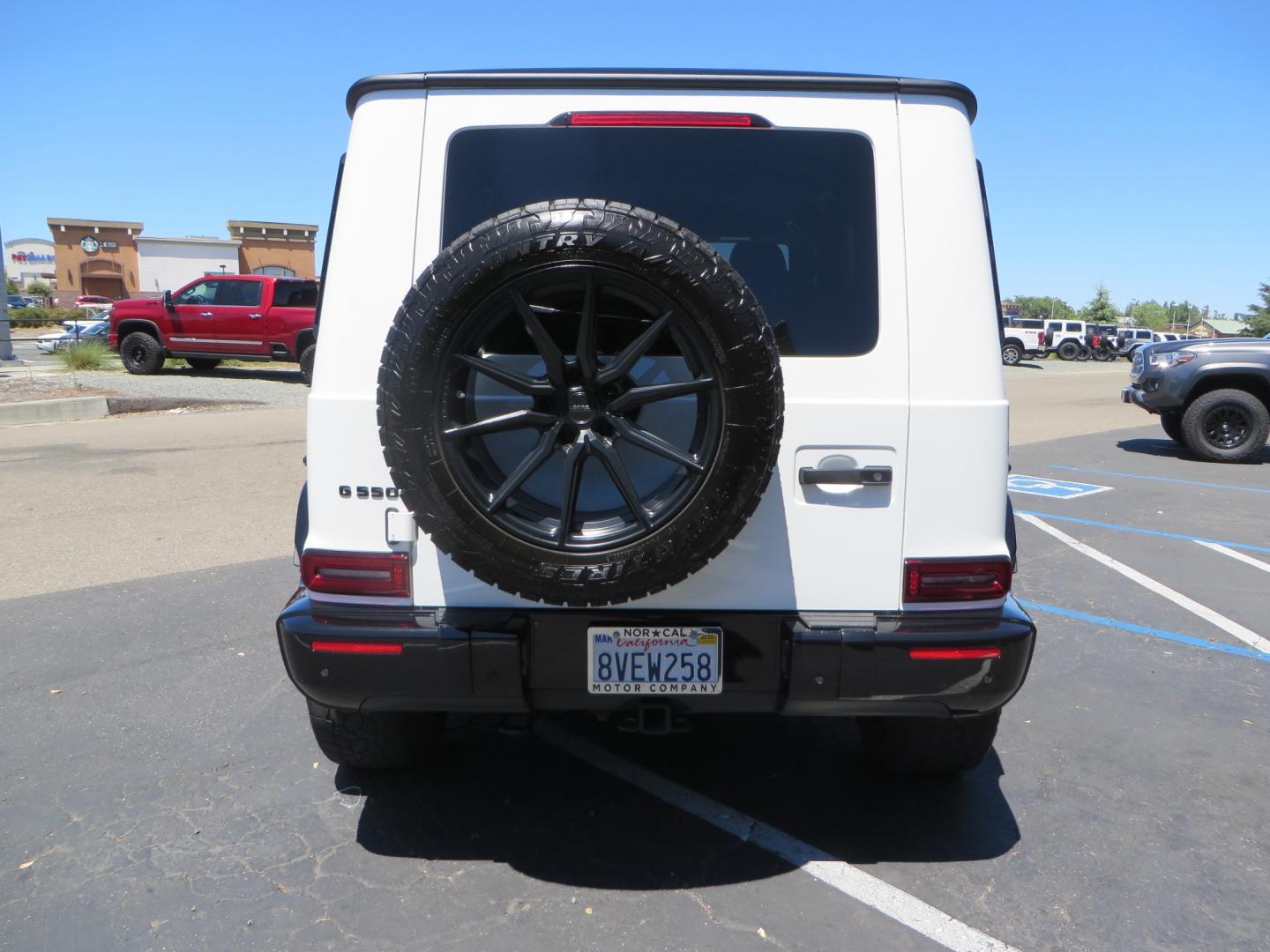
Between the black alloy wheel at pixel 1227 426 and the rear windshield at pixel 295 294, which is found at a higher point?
the rear windshield at pixel 295 294

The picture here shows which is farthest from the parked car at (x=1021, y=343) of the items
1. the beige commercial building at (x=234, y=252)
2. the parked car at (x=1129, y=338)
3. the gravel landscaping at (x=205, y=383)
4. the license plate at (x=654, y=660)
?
the license plate at (x=654, y=660)

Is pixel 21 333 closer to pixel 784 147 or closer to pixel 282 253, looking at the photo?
pixel 282 253

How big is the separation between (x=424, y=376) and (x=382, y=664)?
0.83 meters

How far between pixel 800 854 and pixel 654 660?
86cm

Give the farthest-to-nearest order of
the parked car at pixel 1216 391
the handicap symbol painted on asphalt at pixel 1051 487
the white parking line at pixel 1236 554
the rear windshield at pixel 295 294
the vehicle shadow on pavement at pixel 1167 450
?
the rear windshield at pixel 295 294 → the vehicle shadow on pavement at pixel 1167 450 → the parked car at pixel 1216 391 → the handicap symbol painted on asphalt at pixel 1051 487 → the white parking line at pixel 1236 554

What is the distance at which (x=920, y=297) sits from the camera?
9.08ft

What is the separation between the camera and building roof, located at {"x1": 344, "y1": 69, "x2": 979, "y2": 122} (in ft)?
9.09

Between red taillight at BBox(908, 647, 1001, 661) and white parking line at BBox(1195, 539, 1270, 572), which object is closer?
red taillight at BBox(908, 647, 1001, 661)

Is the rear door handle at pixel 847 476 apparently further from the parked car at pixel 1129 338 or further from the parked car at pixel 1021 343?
the parked car at pixel 1129 338

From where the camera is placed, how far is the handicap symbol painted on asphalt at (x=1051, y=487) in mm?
9695

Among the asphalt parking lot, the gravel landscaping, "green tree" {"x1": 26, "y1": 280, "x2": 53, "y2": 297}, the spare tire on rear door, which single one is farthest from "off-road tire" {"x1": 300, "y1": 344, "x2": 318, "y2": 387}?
"green tree" {"x1": 26, "y1": 280, "x2": 53, "y2": 297}

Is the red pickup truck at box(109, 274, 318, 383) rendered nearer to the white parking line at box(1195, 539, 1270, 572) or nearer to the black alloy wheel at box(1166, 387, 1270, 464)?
the black alloy wheel at box(1166, 387, 1270, 464)

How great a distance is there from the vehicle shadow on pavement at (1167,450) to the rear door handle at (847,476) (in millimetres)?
11554

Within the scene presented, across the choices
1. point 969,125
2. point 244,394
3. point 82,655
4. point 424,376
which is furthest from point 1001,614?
point 244,394
